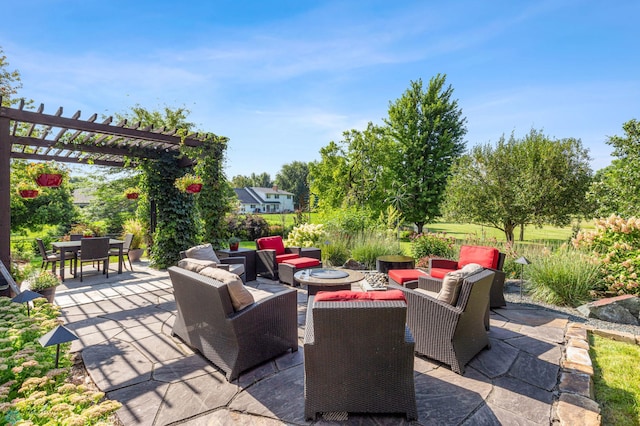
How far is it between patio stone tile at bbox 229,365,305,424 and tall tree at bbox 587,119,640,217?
7689mm

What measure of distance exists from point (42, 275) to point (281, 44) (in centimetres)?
549

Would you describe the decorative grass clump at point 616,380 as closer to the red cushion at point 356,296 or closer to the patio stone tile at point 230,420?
the red cushion at point 356,296

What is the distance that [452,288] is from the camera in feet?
9.11

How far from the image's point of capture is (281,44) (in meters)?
6.21

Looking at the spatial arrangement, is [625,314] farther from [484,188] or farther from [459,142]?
[459,142]

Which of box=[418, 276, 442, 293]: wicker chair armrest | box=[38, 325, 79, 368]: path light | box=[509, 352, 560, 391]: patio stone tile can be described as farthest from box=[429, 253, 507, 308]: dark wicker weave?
box=[38, 325, 79, 368]: path light

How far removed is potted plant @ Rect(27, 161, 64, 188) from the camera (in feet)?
17.8

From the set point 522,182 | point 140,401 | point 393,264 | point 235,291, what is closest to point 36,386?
point 140,401

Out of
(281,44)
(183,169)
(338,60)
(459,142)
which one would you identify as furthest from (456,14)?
(459,142)

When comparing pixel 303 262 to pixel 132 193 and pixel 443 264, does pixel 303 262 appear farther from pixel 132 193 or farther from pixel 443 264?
pixel 132 193

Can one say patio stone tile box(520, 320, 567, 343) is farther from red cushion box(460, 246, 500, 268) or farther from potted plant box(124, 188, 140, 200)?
potted plant box(124, 188, 140, 200)

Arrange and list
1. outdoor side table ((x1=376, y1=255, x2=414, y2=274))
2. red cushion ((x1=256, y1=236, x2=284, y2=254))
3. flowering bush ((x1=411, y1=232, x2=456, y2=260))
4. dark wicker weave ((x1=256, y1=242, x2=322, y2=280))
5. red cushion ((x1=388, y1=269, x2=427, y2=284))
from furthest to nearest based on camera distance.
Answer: flowering bush ((x1=411, y1=232, x2=456, y2=260))
red cushion ((x1=256, y1=236, x2=284, y2=254))
dark wicker weave ((x1=256, y1=242, x2=322, y2=280))
outdoor side table ((x1=376, y1=255, x2=414, y2=274))
red cushion ((x1=388, y1=269, x2=427, y2=284))

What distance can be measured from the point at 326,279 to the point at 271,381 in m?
1.81

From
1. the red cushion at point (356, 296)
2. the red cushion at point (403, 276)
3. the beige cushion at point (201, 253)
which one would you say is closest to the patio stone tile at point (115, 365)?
the beige cushion at point (201, 253)
